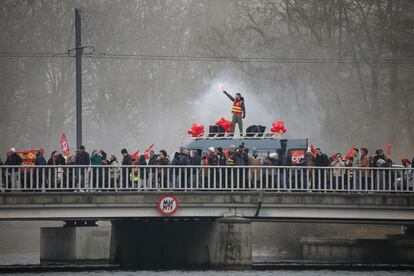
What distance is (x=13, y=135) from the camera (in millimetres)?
107438

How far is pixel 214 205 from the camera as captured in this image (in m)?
50.9

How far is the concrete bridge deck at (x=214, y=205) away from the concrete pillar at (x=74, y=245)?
723 centimetres

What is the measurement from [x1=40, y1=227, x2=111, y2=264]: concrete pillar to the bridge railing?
6.07 m

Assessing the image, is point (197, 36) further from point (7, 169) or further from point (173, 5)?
point (7, 169)

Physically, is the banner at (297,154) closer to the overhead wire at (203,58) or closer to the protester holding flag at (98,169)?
the protester holding flag at (98,169)

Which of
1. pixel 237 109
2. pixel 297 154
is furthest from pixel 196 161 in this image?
pixel 237 109

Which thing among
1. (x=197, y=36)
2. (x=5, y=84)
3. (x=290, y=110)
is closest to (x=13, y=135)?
(x=5, y=84)

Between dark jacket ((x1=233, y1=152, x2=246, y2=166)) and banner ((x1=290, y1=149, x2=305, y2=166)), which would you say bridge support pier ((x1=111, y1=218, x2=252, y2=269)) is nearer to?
dark jacket ((x1=233, y1=152, x2=246, y2=166))

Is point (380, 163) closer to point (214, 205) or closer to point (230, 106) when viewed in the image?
point (214, 205)

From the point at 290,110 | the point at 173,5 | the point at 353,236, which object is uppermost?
the point at 173,5

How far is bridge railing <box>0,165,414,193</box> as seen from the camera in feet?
167

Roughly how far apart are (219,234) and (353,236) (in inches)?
610

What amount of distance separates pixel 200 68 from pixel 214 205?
213 feet

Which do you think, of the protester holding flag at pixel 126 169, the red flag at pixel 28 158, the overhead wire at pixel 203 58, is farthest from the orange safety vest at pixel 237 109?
the overhead wire at pixel 203 58
